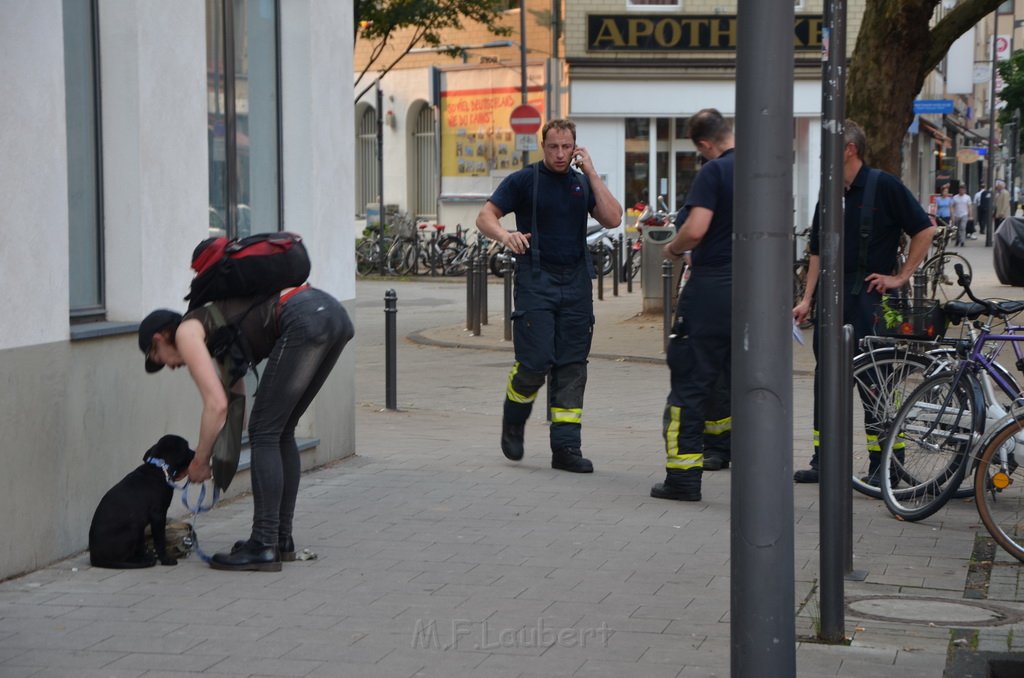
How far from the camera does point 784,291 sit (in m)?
3.96

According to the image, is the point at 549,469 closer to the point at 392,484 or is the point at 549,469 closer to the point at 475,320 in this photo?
the point at 392,484

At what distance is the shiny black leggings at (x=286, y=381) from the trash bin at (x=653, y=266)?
13.5m

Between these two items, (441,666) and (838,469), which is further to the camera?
(838,469)

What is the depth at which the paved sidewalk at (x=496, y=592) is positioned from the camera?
494 centimetres

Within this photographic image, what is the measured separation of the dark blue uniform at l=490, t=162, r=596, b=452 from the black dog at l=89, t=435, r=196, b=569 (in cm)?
258

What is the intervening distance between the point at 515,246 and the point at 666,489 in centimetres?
151

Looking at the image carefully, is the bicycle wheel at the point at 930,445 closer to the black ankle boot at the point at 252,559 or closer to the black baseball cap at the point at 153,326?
the black ankle boot at the point at 252,559

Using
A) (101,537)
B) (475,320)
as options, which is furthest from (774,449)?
(475,320)

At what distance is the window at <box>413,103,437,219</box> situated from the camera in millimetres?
38625


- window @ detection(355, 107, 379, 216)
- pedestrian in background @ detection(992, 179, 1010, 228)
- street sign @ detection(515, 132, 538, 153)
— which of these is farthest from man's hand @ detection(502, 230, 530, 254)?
pedestrian in background @ detection(992, 179, 1010, 228)

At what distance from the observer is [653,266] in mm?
19625

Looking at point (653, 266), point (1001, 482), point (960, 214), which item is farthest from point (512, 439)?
point (960, 214)

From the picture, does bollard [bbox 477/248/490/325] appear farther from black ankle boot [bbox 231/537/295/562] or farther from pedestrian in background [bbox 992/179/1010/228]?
pedestrian in background [bbox 992/179/1010/228]

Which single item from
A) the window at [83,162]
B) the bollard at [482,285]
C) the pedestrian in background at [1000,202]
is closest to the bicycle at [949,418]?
the window at [83,162]
